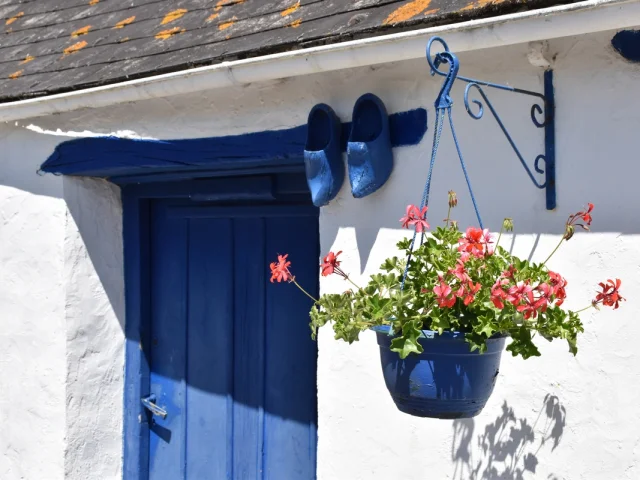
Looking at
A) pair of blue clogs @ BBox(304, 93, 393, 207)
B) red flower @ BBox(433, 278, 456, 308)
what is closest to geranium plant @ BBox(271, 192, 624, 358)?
red flower @ BBox(433, 278, 456, 308)

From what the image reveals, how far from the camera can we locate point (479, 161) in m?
2.69

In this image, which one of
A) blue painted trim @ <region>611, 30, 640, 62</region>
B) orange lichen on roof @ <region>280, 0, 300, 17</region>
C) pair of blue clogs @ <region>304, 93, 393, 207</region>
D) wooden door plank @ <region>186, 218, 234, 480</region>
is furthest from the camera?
wooden door plank @ <region>186, 218, 234, 480</region>

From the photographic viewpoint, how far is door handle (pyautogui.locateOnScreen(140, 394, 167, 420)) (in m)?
4.08

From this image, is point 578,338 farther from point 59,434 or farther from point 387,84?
point 59,434

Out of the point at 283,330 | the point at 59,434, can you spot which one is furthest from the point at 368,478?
the point at 59,434

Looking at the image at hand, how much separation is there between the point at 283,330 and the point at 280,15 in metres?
1.37

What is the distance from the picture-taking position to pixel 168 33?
11.9ft

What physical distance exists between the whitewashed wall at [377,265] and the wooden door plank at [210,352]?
0.45 metres

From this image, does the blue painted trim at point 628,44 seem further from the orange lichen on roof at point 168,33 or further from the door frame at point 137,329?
the door frame at point 137,329

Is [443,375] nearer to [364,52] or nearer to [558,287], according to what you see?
[558,287]

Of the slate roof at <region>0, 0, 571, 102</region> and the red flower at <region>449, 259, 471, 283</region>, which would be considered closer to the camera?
the red flower at <region>449, 259, 471, 283</region>

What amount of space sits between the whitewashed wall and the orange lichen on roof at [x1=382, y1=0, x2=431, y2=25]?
19cm

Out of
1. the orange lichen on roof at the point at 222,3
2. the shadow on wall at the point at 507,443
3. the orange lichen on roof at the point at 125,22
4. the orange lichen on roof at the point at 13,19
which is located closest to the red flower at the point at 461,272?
the shadow on wall at the point at 507,443

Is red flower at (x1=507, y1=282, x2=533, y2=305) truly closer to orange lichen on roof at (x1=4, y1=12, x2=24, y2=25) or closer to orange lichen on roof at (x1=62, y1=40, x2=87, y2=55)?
orange lichen on roof at (x1=62, y1=40, x2=87, y2=55)
